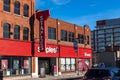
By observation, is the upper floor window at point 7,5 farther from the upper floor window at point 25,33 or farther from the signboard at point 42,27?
the signboard at point 42,27

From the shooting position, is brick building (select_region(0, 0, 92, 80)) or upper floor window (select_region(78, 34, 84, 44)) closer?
brick building (select_region(0, 0, 92, 80))

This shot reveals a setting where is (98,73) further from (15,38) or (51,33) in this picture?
(51,33)

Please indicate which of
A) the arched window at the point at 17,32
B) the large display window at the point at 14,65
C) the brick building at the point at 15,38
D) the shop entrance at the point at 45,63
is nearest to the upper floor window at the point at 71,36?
the shop entrance at the point at 45,63

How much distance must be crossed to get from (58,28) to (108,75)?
3488 centimetres

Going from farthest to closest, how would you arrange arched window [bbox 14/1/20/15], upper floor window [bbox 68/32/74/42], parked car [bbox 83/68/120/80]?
upper floor window [bbox 68/32/74/42]
arched window [bbox 14/1/20/15]
parked car [bbox 83/68/120/80]

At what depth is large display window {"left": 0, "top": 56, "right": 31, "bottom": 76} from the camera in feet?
131

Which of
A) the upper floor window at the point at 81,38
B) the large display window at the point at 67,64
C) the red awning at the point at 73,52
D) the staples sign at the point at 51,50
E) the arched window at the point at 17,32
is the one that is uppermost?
the arched window at the point at 17,32

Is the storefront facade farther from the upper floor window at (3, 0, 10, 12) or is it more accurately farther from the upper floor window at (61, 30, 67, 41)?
the upper floor window at (61, 30, 67, 41)

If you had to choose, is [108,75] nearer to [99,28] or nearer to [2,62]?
[2,62]

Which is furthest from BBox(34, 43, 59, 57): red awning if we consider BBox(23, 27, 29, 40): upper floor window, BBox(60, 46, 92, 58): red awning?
BBox(23, 27, 29, 40): upper floor window

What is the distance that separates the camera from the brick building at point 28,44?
40.4 m

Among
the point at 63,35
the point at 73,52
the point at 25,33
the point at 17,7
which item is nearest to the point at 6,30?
the point at 25,33

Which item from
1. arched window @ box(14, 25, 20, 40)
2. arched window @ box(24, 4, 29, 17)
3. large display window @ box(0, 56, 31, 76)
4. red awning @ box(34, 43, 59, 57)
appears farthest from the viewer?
red awning @ box(34, 43, 59, 57)

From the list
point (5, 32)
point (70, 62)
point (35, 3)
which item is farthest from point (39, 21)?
point (70, 62)
